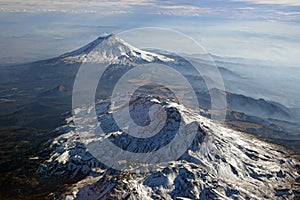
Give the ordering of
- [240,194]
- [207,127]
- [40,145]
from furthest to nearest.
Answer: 1. [40,145]
2. [207,127]
3. [240,194]

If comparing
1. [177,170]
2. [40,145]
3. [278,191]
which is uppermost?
[177,170]

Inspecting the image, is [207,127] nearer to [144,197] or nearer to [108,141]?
[108,141]

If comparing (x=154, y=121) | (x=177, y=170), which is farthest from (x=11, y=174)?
(x=177, y=170)

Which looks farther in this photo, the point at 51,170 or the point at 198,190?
the point at 51,170

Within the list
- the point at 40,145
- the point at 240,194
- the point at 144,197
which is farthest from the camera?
the point at 40,145

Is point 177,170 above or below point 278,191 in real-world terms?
above

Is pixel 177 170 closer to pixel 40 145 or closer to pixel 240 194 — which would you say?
pixel 240 194
